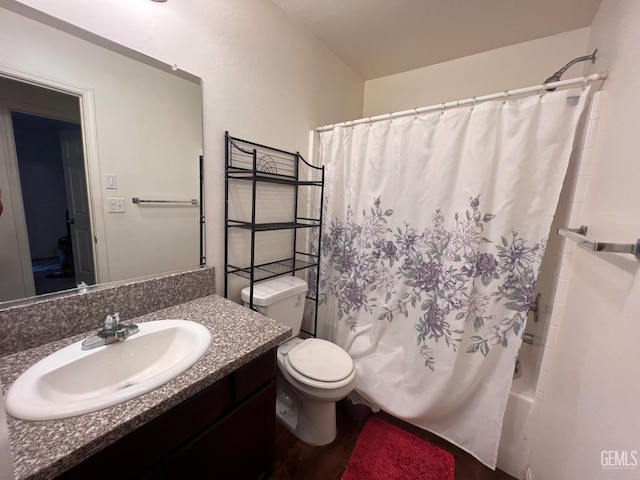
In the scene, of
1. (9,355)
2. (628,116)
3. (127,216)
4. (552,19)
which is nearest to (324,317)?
(127,216)

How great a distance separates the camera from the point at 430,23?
1538 millimetres

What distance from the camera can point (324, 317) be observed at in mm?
1946

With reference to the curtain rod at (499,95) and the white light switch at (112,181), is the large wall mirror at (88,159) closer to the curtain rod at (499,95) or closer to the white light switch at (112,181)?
the white light switch at (112,181)

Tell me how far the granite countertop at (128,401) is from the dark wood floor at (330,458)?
83 centimetres

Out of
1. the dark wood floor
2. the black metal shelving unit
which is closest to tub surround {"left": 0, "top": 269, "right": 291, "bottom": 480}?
the black metal shelving unit

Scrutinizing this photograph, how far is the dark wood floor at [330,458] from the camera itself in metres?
1.31

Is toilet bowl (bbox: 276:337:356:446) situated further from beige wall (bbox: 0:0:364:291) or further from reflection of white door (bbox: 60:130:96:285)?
reflection of white door (bbox: 60:130:96:285)

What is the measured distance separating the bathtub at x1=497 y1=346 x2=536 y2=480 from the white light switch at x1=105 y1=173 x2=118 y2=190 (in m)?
2.07

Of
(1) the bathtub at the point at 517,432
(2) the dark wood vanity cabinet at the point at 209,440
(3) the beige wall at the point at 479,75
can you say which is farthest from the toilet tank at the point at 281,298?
(3) the beige wall at the point at 479,75

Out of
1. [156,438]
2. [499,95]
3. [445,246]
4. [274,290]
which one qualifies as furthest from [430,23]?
[156,438]

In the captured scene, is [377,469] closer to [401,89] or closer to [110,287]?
[110,287]

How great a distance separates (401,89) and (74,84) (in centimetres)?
209

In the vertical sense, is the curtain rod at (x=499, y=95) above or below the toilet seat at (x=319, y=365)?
above

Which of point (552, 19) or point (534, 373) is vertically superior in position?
point (552, 19)
